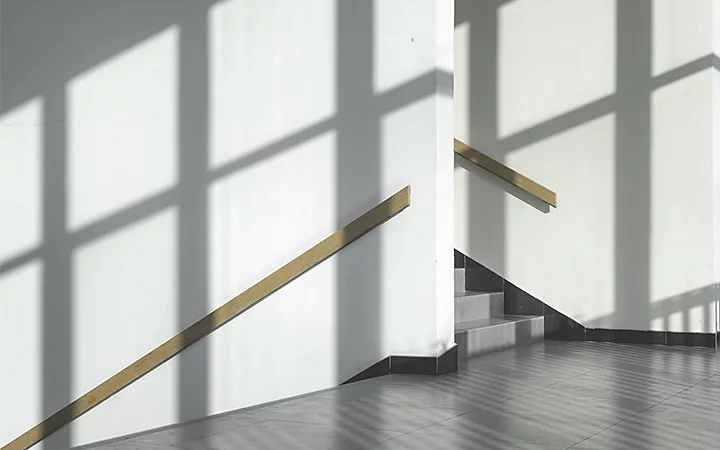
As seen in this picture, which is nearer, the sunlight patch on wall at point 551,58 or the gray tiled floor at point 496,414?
the gray tiled floor at point 496,414

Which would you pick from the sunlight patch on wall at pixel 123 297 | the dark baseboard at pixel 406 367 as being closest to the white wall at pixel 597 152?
the dark baseboard at pixel 406 367

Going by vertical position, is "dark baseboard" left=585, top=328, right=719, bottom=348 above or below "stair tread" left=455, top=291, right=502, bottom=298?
below

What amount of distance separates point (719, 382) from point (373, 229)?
1.78m

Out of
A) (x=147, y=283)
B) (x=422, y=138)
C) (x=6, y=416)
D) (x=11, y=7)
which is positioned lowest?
(x=6, y=416)

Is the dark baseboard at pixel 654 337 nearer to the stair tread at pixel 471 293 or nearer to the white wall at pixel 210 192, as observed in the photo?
the stair tread at pixel 471 293

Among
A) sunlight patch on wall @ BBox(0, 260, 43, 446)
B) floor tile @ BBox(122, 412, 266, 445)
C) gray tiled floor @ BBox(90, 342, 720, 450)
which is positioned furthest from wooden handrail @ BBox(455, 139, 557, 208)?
sunlight patch on wall @ BBox(0, 260, 43, 446)

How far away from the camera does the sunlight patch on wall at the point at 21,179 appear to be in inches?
164

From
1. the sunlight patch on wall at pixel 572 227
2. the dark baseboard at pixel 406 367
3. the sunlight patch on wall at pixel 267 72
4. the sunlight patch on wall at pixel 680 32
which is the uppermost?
the sunlight patch on wall at pixel 680 32

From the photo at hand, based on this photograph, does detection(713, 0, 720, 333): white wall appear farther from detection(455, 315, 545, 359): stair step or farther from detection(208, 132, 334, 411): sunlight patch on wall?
detection(208, 132, 334, 411): sunlight patch on wall

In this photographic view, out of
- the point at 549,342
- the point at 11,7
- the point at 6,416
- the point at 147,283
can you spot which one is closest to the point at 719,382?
the point at 549,342

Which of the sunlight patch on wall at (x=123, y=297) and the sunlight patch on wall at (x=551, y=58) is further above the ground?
the sunlight patch on wall at (x=551, y=58)

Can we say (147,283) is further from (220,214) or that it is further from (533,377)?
(533,377)

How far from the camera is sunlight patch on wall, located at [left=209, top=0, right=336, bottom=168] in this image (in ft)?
15.4

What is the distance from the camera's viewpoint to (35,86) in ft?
14.0
